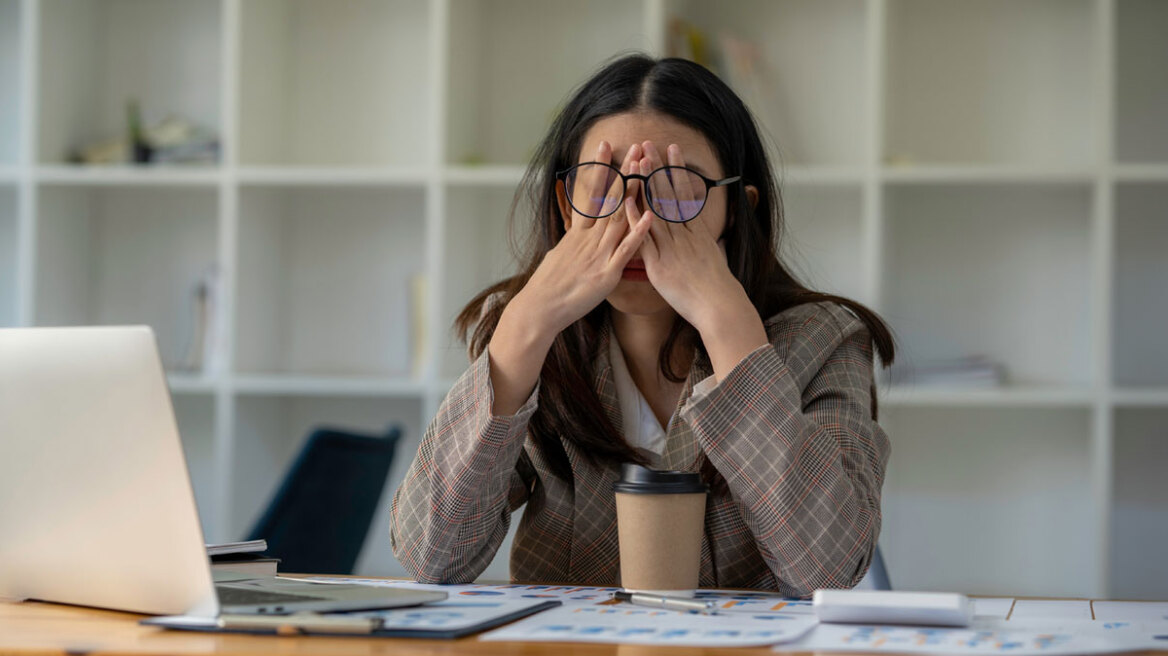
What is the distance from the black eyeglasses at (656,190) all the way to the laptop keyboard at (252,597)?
0.58 meters

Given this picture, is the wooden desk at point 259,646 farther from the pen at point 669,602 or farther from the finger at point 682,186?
the finger at point 682,186

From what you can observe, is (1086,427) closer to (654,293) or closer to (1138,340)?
(1138,340)

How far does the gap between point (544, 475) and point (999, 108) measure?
1.88 m

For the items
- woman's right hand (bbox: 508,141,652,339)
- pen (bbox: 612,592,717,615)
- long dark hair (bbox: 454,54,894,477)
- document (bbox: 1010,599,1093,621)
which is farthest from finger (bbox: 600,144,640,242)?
document (bbox: 1010,599,1093,621)

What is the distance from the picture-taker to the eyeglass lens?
1282 millimetres

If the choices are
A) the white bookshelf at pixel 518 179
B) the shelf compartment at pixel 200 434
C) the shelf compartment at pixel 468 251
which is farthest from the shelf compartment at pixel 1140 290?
the shelf compartment at pixel 200 434

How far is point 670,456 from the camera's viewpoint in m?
1.31

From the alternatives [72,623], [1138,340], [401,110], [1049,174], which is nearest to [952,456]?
[1138,340]

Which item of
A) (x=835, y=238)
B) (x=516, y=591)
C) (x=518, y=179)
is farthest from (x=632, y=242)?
(x=835, y=238)

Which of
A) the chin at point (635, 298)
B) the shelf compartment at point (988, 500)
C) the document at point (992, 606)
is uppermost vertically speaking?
the chin at point (635, 298)

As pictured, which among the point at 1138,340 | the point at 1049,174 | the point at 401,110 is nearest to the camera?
the point at 1049,174

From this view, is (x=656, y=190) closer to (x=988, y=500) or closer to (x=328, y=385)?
(x=328, y=385)

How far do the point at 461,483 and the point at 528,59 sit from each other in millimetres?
1937

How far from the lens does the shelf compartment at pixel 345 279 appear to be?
298 cm
